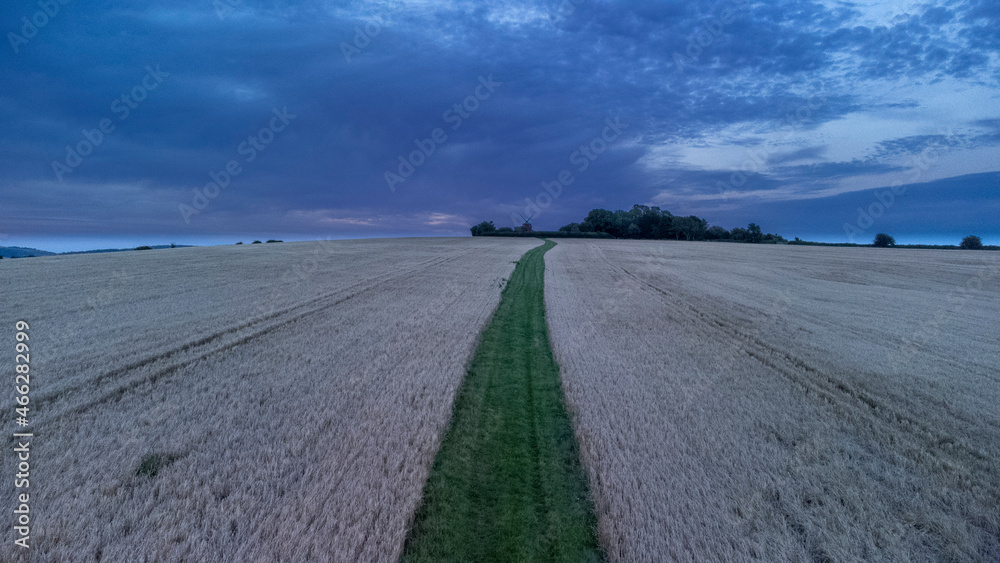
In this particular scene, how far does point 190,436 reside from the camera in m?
5.20

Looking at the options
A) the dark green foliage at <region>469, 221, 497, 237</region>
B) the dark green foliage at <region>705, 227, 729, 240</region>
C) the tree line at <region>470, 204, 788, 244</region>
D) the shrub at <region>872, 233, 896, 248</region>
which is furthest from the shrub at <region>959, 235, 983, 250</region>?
the dark green foliage at <region>469, 221, 497, 237</region>

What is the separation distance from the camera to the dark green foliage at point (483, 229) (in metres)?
109

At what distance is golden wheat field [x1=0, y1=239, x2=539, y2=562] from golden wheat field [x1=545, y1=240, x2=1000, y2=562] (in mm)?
2433

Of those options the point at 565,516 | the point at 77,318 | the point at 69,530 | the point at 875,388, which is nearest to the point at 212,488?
the point at 69,530

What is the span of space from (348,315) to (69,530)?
9240mm

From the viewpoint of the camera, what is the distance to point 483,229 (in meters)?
110

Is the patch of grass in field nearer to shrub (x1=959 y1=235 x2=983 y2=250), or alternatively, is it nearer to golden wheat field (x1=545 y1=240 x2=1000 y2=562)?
golden wheat field (x1=545 y1=240 x2=1000 y2=562)

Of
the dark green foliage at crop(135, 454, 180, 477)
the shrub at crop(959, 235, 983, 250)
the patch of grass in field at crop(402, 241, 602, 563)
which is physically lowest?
the patch of grass in field at crop(402, 241, 602, 563)

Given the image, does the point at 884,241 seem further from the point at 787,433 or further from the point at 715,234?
the point at 787,433

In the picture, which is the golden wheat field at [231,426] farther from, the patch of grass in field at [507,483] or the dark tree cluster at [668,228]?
the dark tree cluster at [668,228]

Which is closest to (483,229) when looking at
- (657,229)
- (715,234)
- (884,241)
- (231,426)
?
(657,229)

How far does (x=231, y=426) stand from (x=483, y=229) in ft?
347

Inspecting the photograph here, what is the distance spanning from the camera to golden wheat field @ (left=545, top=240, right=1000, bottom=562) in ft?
12.5

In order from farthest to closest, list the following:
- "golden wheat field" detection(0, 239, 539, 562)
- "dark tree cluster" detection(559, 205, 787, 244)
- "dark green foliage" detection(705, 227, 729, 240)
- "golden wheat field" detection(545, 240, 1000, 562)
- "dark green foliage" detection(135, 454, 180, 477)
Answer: "dark green foliage" detection(705, 227, 729, 240)
"dark tree cluster" detection(559, 205, 787, 244)
"dark green foliage" detection(135, 454, 180, 477)
"golden wheat field" detection(545, 240, 1000, 562)
"golden wheat field" detection(0, 239, 539, 562)
